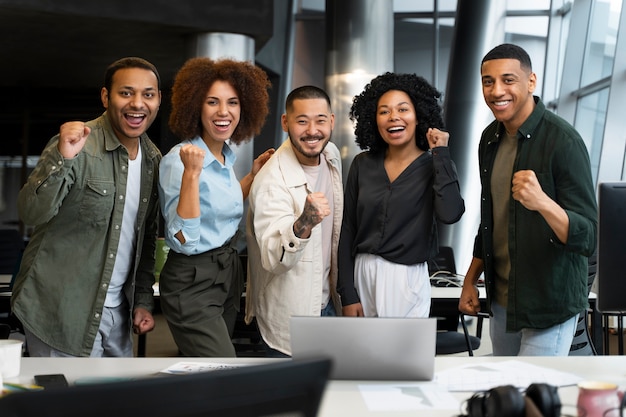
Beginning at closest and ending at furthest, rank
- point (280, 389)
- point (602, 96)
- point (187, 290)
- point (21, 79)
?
point (280, 389)
point (187, 290)
point (602, 96)
point (21, 79)

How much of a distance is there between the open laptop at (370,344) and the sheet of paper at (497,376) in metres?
0.09

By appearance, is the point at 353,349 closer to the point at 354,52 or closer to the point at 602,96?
the point at 354,52

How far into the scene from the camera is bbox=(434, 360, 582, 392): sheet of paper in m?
2.01

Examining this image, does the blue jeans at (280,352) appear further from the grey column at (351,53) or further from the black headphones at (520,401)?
the grey column at (351,53)

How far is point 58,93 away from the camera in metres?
12.4

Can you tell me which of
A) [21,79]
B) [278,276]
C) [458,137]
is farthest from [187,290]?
[21,79]

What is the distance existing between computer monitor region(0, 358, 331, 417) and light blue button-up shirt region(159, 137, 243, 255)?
1695 millimetres

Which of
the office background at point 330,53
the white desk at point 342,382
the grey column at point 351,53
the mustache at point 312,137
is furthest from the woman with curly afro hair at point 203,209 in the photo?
the grey column at point 351,53

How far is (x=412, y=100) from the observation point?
9.64 feet

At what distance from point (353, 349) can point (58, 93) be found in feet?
37.6

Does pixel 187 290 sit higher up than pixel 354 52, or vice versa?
pixel 354 52

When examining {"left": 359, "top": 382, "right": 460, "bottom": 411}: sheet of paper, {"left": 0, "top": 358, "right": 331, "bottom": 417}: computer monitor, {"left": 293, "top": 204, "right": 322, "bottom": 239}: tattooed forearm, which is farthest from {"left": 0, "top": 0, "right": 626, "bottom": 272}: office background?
{"left": 0, "top": 358, "right": 331, "bottom": 417}: computer monitor

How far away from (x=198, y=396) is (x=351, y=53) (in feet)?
26.9

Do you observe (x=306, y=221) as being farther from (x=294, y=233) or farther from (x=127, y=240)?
(x=127, y=240)
